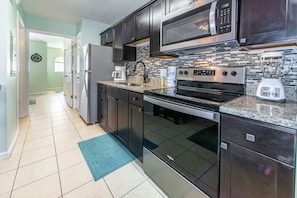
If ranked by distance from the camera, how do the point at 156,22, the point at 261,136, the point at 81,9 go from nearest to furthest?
the point at 261,136
the point at 156,22
the point at 81,9

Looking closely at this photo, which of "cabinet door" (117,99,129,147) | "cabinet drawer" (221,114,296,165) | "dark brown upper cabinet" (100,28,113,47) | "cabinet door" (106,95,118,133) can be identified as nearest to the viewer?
"cabinet drawer" (221,114,296,165)

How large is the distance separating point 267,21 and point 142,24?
1624mm

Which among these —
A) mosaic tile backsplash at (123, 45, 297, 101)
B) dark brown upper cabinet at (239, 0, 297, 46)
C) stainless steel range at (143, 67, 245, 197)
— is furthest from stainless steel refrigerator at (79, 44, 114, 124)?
dark brown upper cabinet at (239, 0, 297, 46)

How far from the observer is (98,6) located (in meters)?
3.05

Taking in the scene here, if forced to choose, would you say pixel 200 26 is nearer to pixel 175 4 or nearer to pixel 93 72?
pixel 175 4

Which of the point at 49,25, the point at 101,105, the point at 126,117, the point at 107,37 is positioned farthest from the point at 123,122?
the point at 49,25

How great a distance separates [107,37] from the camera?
3.55 m

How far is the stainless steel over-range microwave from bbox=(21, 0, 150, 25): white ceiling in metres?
1.48

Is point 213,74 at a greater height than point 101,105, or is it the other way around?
point 213,74

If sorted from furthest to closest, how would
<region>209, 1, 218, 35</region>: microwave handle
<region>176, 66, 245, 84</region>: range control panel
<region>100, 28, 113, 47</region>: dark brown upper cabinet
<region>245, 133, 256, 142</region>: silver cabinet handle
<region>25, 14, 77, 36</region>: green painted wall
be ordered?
<region>25, 14, 77, 36</region>: green painted wall < <region>100, 28, 113, 47</region>: dark brown upper cabinet < <region>176, 66, 245, 84</region>: range control panel < <region>209, 1, 218, 35</region>: microwave handle < <region>245, 133, 256, 142</region>: silver cabinet handle

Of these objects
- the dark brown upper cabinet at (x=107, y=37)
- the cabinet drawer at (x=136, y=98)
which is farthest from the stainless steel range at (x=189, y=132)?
the dark brown upper cabinet at (x=107, y=37)

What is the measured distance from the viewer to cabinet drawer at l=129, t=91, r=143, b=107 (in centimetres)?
179

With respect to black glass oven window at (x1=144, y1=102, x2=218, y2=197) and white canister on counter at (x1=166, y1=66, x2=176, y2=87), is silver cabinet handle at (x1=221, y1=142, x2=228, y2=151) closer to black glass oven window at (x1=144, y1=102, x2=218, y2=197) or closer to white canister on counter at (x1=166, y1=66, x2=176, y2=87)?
black glass oven window at (x1=144, y1=102, x2=218, y2=197)

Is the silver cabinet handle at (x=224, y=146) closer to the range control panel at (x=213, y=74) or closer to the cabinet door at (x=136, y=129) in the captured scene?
the range control panel at (x=213, y=74)
